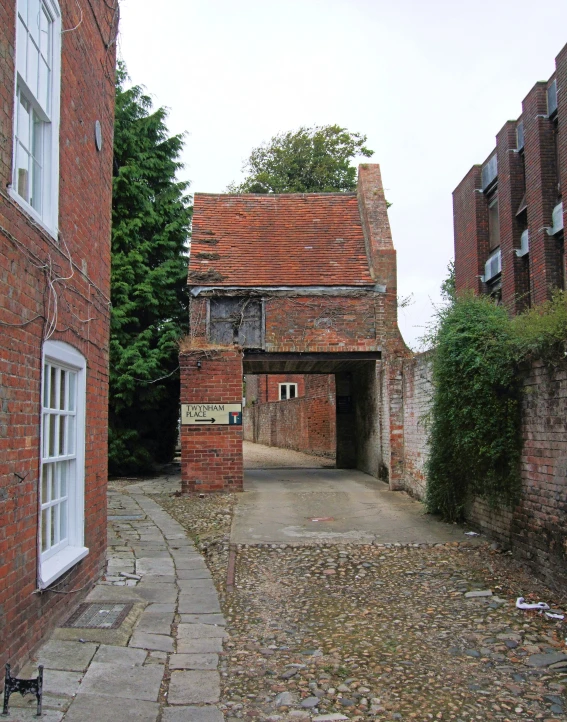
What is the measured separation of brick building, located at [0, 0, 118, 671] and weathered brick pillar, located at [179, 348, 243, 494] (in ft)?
19.4

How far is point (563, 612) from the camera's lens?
5.44 metres

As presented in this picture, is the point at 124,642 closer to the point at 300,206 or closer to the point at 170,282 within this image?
the point at 170,282

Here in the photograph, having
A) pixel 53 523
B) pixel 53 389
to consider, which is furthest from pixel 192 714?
pixel 53 389

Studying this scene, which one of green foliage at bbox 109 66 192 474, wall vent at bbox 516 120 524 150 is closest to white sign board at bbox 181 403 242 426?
green foliage at bbox 109 66 192 474

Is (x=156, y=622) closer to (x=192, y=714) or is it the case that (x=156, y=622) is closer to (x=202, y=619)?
(x=202, y=619)

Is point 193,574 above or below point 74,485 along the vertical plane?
below

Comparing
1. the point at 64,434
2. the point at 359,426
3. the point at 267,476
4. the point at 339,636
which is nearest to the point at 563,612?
the point at 339,636

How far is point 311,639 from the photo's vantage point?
16.9ft

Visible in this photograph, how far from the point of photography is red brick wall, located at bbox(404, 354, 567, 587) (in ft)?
19.5

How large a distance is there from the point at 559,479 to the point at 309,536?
3631 millimetres

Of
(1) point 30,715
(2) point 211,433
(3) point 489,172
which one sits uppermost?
(3) point 489,172

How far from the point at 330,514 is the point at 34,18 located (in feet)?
26.1

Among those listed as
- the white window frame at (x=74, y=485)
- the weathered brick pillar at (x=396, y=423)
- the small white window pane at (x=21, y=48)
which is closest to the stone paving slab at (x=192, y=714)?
the white window frame at (x=74, y=485)

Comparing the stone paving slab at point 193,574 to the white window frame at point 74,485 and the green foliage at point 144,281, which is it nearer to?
the white window frame at point 74,485
